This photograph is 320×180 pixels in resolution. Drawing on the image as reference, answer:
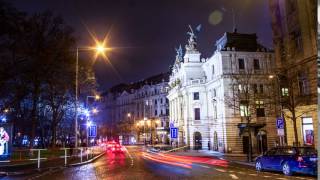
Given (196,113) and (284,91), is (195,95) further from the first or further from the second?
(284,91)

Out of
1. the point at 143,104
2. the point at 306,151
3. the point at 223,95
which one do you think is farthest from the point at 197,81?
the point at 143,104

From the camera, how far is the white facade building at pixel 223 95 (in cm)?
5872

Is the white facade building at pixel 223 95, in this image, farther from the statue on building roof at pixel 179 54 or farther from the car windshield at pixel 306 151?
the car windshield at pixel 306 151

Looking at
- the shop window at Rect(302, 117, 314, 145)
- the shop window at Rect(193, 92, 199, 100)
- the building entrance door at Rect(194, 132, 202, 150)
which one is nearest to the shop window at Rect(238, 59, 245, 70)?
the shop window at Rect(193, 92, 199, 100)

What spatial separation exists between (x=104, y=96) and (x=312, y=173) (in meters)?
159

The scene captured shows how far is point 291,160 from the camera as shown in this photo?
21.4 m

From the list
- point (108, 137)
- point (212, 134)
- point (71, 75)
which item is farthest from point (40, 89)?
point (108, 137)

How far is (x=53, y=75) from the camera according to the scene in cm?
3784

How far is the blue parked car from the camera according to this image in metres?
20.4

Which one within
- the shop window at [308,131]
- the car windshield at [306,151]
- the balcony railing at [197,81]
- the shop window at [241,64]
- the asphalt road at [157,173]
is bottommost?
the asphalt road at [157,173]

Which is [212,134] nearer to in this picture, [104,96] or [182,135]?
[182,135]

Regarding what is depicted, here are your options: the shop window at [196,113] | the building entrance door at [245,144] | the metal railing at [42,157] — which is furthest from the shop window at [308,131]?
the shop window at [196,113]

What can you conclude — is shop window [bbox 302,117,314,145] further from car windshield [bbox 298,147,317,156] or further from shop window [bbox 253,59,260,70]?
shop window [bbox 253,59,260,70]

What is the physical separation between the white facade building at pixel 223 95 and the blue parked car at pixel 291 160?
26.6 m
